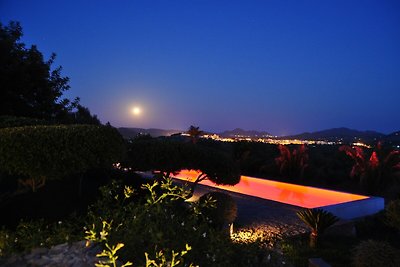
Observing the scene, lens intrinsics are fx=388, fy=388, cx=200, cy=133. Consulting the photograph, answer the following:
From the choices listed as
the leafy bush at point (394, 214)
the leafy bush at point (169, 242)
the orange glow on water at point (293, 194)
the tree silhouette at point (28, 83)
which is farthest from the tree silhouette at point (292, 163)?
the leafy bush at point (169, 242)

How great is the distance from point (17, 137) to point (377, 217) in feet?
24.0

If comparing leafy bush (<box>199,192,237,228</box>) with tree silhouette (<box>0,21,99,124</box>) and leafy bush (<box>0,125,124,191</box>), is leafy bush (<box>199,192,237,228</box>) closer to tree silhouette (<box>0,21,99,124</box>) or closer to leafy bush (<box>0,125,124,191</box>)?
leafy bush (<box>0,125,124,191</box>)

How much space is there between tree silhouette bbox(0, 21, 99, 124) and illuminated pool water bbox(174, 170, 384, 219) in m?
4.70

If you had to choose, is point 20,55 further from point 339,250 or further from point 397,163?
point 397,163

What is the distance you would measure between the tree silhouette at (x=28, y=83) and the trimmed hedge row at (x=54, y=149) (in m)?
4.91

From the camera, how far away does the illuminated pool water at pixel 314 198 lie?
883 centimetres

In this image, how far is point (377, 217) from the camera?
8.48 m

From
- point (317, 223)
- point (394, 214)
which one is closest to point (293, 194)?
point (394, 214)

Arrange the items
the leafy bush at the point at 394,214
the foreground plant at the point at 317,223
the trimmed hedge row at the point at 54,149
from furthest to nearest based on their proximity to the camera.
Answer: the leafy bush at the point at 394,214 < the foreground plant at the point at 317,223 < the trimmed hedge row at the point at 54,149

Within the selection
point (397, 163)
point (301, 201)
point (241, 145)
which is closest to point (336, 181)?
point (397, 163)

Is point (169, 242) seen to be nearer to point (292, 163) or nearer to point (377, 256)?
point (377, 256)

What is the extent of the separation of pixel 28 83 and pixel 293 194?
27.8 feet

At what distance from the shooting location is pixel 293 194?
1206 cm

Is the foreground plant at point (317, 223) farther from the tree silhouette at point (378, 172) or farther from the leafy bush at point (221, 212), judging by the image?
the tree silhouette at point (378, 172)
